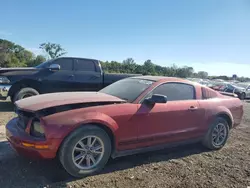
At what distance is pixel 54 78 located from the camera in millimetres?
8523

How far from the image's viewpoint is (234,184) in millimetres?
3771

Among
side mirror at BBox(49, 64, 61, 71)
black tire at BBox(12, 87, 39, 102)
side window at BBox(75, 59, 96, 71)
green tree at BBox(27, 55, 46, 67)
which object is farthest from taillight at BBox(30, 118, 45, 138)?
green tree at BBox(27, 55, 46, 67)

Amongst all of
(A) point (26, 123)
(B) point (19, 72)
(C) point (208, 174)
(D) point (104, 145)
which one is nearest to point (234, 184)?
(C) point (208, 174)

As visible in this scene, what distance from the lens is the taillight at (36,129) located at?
3474 mm

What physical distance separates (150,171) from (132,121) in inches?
33.4

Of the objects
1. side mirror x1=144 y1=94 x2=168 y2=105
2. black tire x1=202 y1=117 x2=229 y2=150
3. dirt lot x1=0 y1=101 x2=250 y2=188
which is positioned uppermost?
side mirror x1=144 y1=94 x2=168 y2=105

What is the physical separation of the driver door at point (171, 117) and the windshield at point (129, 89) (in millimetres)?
207

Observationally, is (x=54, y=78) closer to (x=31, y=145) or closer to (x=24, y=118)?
(x=24, y=118)

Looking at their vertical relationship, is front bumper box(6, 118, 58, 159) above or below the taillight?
below

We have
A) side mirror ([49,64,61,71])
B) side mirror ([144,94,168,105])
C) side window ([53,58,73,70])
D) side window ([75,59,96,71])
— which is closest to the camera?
side mirror ([144,94,168,105])

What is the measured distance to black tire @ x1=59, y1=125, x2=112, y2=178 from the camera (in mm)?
3486

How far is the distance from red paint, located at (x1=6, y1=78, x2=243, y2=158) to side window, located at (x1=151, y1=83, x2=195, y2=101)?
0.34 ft

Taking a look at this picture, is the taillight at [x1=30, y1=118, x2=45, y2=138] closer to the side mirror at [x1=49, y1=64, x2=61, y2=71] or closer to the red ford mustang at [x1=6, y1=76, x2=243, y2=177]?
the red ford mustang at [x1=6, y1=76, x2=243, y2=177]

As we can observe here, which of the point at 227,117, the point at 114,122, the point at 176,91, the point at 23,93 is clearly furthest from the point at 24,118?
the point at 23,93
